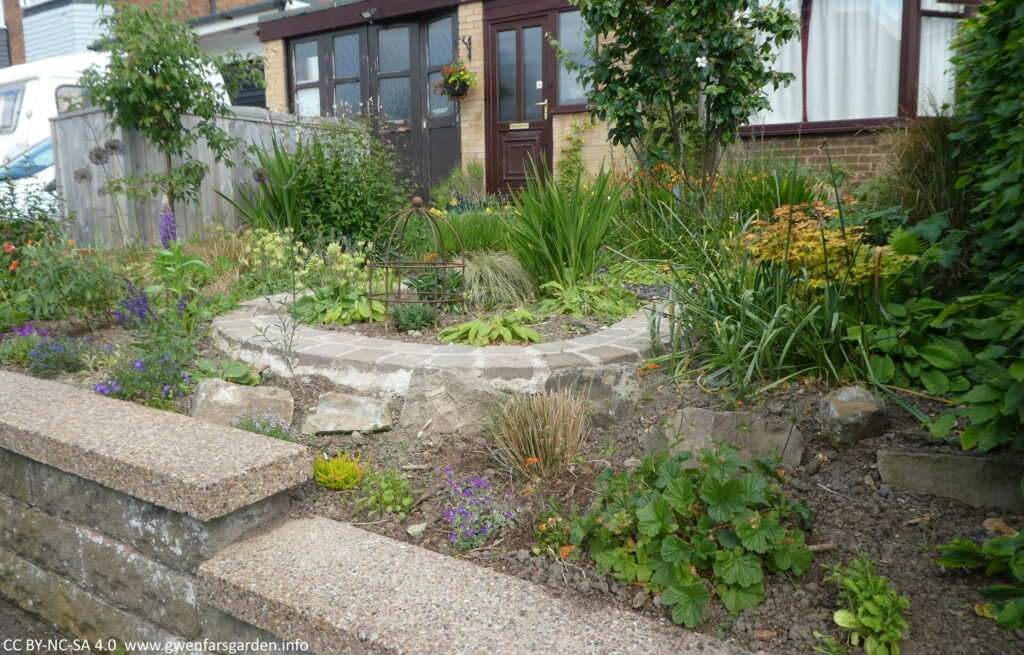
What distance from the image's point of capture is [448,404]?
2.86 metres

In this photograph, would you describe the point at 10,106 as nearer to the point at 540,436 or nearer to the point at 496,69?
the point at 496,69

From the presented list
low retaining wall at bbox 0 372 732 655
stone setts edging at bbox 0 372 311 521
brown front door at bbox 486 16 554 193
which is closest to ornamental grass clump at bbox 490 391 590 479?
low retaining wall at bbox 0 372 732 655

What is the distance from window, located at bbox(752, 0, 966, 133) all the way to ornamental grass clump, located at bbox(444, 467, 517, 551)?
18.9ft

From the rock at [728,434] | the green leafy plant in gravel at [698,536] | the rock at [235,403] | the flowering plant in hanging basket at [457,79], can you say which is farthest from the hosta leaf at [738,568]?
the flowering plant in hanging basket at [457,79]

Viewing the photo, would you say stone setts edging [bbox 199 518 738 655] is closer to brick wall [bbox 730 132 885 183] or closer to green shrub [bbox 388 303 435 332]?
green shrub [bbox 388 303 435 332]

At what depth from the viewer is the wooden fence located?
21.5ft

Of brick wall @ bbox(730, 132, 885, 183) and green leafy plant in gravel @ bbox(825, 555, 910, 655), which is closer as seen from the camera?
green leafy plant in gravel @ bbox(825, 555, 910, 655)

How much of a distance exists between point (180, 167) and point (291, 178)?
1.00 m

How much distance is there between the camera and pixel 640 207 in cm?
531

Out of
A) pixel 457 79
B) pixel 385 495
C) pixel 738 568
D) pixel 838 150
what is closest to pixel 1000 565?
pixel 738 568

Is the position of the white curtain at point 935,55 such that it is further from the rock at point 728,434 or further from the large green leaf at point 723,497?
the large green leaf at point 723,497

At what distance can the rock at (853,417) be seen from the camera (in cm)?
224

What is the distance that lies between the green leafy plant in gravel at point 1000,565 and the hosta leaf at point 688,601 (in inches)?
22.1

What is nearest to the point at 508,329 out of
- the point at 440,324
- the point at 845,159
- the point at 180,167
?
the point at 440,324
